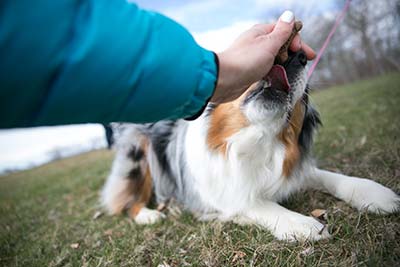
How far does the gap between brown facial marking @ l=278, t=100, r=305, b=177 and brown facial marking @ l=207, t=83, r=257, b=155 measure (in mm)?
346

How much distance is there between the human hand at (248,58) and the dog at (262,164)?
482 millimetres

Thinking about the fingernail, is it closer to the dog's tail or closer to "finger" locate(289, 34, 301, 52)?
"finger" locate(289, 34, 301, 52)

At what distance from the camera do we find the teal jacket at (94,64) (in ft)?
2.93

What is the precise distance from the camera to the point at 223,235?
7.39ft

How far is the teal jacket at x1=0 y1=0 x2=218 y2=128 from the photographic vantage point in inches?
35.2

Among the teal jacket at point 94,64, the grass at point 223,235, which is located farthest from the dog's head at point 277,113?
the teal jacket at point 94,64

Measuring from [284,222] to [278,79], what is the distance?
3.11 ft

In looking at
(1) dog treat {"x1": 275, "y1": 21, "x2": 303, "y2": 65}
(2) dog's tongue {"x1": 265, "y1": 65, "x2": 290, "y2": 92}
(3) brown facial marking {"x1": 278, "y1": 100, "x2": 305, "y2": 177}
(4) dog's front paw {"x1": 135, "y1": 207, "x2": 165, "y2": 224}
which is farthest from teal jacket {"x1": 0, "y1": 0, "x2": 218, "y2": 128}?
(4) dog's front paw {"x1": 135, "y1": 207, "x2": 165, "y2": 224}

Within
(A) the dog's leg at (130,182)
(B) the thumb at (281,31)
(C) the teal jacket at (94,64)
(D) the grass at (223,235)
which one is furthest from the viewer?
(A) the dog's leg at (130,182)

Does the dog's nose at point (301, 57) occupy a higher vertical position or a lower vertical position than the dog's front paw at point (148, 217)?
higher

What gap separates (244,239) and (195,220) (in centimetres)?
76

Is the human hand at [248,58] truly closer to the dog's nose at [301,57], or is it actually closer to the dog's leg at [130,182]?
the dog's nose at [301,57]

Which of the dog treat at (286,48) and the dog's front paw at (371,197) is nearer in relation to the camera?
the dog treat at (286,48)

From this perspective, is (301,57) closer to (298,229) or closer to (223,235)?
(298,229)
